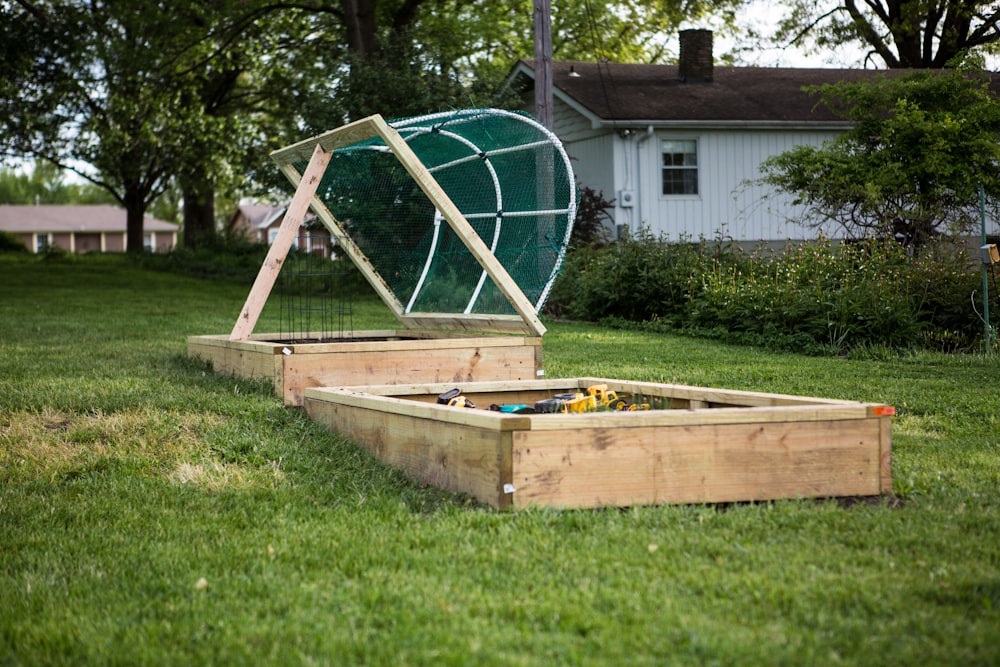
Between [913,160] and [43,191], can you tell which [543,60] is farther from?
[43,191]

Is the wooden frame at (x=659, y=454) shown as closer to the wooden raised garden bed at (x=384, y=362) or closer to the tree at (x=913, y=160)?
the wooden raised garden bed at (x=384, y=362)

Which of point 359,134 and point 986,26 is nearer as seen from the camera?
point 359,134

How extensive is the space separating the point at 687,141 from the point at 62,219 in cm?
6495

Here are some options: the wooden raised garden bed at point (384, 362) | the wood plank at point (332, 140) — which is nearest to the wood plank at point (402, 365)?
the wooden raised garden bed at point (384, 362)

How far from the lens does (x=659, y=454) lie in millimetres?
4188

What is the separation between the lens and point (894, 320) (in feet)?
32.8

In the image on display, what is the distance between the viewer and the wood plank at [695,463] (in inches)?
161

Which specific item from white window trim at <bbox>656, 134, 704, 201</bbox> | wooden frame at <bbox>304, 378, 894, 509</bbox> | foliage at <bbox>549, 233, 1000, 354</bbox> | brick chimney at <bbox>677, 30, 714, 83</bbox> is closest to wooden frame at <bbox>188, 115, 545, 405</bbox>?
wooden frame at <bbox>304, 378, 894, 509</bbox>

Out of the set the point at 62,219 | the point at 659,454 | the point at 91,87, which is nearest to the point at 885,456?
the point at 659,454

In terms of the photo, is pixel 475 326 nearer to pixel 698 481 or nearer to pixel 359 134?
pixel 359 134

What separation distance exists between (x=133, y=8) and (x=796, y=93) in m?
15.8

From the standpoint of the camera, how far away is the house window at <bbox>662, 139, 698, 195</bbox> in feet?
68.5

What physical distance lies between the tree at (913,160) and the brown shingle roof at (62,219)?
214 ft

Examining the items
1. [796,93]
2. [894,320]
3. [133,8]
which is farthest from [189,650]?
[133,8]
